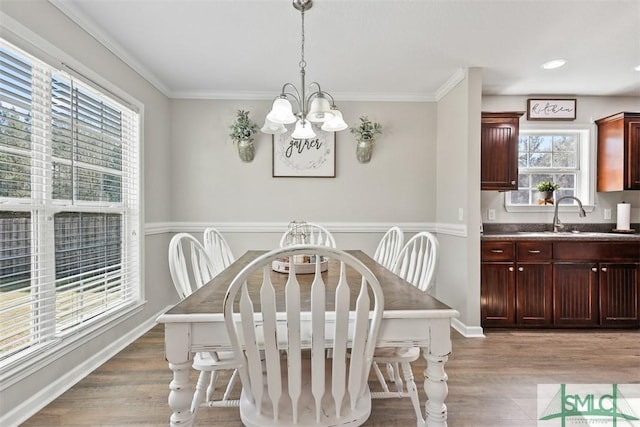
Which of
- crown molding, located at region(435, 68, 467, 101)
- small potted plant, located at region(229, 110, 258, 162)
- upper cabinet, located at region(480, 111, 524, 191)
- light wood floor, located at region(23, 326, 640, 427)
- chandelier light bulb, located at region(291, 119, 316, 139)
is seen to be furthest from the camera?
small potted plant, located at region(229, 110, 258, 162)

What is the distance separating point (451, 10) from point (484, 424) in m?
2.39

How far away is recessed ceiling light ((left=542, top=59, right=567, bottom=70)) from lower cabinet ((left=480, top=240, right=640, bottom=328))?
1.54 metres

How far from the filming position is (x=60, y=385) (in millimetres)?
1981

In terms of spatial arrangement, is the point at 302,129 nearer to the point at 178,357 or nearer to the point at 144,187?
the point at 178,357

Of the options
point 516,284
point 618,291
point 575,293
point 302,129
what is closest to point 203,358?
point 302,129

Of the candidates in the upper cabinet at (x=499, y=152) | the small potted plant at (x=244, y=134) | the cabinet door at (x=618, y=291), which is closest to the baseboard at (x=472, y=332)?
the cabinet door at (x=618, y=291)

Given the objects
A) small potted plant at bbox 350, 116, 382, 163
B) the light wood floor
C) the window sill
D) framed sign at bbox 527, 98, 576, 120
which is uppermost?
framed sign at bbox 527, 98, 576, 120

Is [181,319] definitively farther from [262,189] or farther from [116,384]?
[262,189]

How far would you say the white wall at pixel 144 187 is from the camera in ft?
5.68

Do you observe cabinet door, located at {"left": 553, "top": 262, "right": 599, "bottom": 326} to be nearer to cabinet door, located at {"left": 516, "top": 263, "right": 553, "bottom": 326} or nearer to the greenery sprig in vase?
cabinet door, located at {"left": 516, "top": 263, "right": 553, "bottom": 326}

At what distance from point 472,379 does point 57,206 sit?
2.79 m

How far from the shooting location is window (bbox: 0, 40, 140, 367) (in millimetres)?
1695

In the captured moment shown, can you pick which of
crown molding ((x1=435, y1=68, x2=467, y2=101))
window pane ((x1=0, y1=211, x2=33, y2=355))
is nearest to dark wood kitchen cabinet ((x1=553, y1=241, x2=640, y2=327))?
→ crown molding ((x1=435, y1=68, x2=467, y2=101))

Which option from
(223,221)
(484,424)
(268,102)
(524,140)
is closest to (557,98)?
(524,140)
